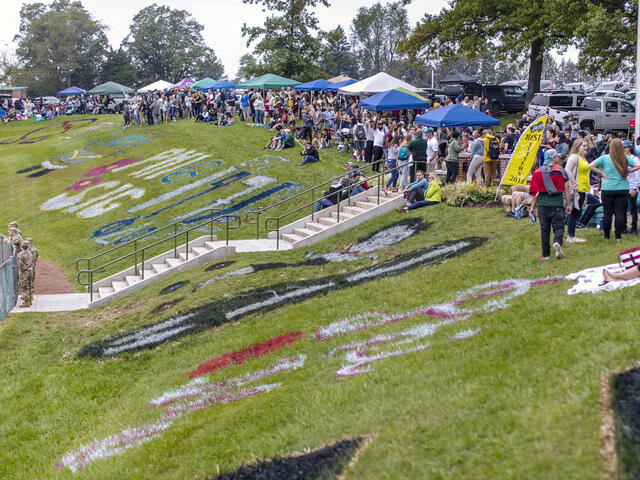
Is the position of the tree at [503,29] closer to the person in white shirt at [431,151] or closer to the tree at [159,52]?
the person in white shirt at [431,151]

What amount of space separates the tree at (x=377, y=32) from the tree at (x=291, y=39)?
2347 inches

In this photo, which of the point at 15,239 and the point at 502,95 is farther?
the point at 502,95

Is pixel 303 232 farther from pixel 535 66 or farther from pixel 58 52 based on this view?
pixel 58 52

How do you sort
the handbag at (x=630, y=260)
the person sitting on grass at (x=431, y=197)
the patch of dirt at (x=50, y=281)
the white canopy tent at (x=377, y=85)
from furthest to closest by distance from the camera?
the white canopy tent at (x=377, y=85) < the patch of dirt at (x=50, y=281) < the person sitting on grass at (x=431, y=197) < the handbag at (x=630, y=260)

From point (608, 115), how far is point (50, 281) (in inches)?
1072

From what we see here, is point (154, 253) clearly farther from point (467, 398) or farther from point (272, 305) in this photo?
point (467, 398)

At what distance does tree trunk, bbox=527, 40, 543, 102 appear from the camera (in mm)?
41562

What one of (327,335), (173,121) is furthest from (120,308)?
(173,121)

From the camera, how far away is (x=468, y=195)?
64.5 feet

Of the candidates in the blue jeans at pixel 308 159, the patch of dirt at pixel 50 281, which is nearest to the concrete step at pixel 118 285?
the patch of dirt at pixel 50 281

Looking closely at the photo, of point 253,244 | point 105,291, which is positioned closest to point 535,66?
A: point 253,244

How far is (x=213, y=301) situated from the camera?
55.2ft

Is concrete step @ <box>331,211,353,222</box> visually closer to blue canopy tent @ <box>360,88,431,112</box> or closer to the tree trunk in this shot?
blue canopy tent @ <box>360,88,431,112</box>

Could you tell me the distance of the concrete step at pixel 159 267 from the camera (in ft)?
73.6
